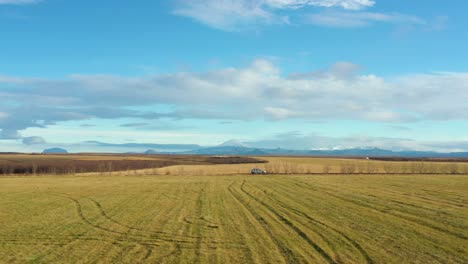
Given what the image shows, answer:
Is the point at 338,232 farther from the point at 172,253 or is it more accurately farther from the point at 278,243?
the point at 172,253

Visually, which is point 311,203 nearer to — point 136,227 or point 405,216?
point 405,216

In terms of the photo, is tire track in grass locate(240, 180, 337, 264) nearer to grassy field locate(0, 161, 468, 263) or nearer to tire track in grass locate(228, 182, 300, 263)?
grassy field locate(0, 161, 468, 263)

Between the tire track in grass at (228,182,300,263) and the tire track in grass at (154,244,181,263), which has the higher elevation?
the tire track in grass at (228,182,300,263)

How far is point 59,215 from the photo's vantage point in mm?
26703

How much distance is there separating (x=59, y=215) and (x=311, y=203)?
17556 mm

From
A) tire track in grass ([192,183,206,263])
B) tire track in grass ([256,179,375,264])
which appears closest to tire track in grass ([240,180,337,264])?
tire track in grass ([256,179,375,264])

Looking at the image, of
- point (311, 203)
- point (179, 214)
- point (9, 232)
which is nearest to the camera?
point (9, 232)

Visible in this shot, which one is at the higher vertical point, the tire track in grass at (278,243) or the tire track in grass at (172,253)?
the tire track in grass at (278,243)

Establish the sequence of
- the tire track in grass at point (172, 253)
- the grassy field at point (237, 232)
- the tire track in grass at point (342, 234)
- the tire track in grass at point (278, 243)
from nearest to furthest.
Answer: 1. the tire track in grass at point (278, 243)
2. the tire track in grass at point (172, 253)
3. the tire track in grass at point (342, 234)
4. the grassy field at point (237, 232)

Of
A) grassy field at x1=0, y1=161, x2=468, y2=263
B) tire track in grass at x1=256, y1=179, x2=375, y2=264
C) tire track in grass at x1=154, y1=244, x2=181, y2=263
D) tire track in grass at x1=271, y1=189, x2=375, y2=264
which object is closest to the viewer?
tire track in grass at x1=154, y1=244, x2=181, y2=263

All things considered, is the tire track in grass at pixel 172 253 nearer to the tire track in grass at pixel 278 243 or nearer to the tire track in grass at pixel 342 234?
the tire track in grass at pixel 278 243

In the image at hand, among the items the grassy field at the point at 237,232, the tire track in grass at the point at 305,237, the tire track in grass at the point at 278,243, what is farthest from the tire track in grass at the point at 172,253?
the tire track in grass at the point at 305,237

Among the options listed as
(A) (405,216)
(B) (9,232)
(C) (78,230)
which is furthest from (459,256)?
(B) (9,232)

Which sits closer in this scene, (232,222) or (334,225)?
(334,225)
